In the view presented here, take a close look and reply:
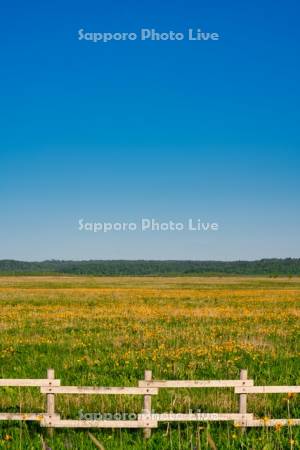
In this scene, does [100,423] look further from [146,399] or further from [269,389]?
[269,389]

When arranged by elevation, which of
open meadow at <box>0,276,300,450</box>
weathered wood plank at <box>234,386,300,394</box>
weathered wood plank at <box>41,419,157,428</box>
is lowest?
open meadow at <box>0,276,300,450</box>

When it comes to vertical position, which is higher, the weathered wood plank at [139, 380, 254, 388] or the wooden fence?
the weathered wood plank at [139, 380, 254, 388]

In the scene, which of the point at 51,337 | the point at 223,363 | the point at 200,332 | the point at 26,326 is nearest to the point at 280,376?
the point at 223,363

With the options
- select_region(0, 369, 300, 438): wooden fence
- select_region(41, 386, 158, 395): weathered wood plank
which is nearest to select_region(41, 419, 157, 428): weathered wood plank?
select_region(0, 369, 300, 438): wooden fence

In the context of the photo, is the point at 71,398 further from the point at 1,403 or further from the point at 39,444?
the point at 39,444

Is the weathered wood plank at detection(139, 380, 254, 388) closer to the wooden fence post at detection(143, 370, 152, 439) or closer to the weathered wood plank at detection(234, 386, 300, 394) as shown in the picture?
the wooden fence post at detection(143, 370, 152, 439)

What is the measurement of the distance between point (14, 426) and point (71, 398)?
1735 mm

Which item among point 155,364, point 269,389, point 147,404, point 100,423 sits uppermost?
point 269,389

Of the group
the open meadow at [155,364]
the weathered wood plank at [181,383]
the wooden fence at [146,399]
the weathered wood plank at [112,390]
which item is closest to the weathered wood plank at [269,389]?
the wooden fence at [146,399]

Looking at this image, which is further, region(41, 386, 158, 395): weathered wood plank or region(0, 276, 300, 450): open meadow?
region(0, 276, 300, 450): open meadow

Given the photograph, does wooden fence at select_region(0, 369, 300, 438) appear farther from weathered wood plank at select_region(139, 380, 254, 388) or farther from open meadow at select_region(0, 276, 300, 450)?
open meadow at select_region(0, 276, 300, 450)

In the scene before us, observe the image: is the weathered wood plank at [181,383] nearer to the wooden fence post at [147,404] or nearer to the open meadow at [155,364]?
the wooden fence post at [147,404]

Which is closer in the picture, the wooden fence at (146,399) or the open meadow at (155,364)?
the wooden fence at (146,399)

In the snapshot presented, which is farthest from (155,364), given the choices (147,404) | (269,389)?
(269,389)
